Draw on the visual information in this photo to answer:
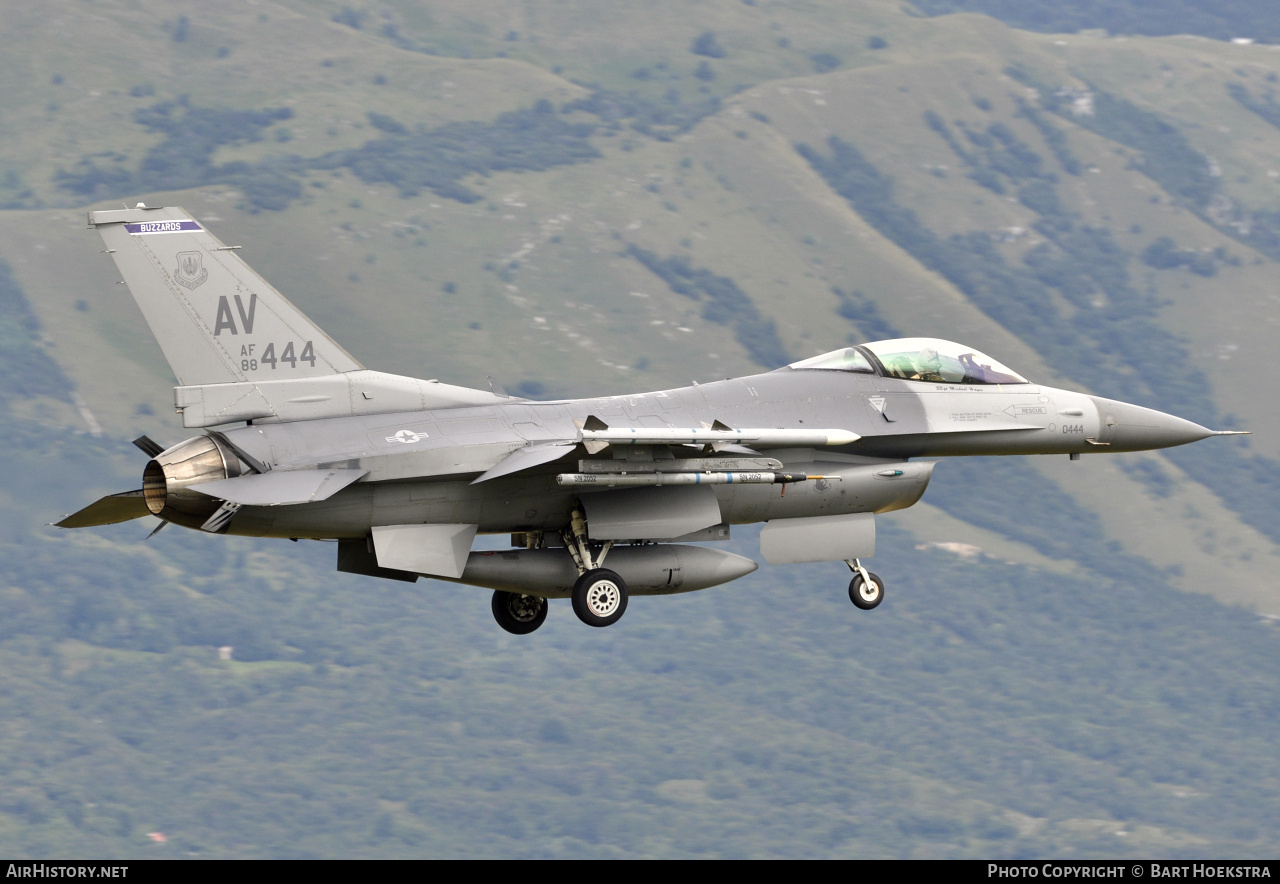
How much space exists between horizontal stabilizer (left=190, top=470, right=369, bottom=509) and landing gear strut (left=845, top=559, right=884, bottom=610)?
7.27 meters

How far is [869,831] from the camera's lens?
4451 inches

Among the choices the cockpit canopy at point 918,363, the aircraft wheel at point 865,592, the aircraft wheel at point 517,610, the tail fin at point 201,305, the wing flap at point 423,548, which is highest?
the cockpit canopy at point 918,363

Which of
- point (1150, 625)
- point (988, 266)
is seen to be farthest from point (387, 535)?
point (988, 266)

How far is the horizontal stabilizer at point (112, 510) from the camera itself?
67.7 ft

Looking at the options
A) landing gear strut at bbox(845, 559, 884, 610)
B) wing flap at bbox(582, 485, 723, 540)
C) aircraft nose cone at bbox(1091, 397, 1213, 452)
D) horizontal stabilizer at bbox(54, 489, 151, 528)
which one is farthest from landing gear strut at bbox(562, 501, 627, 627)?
aircraft nose cone at bbox(1091, 397, 1213, 452)

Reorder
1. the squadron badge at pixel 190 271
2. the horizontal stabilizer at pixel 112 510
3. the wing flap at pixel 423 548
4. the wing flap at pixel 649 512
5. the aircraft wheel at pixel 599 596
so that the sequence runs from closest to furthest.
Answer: the horizontal stabilizer at pixel 112 510, the wing flap at pixel 423 548, the squadron badge at pixel 190 271, the aircraft wheel at pixel 599 596, the wing flap at pixel 649 512

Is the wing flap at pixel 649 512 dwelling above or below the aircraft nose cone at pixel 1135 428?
below

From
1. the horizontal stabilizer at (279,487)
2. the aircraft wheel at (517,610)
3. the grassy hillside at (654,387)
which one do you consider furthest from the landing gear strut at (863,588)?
the grassy hillside at (654,387)

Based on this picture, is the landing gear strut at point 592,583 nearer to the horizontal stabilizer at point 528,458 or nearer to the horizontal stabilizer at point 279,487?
the horizontal stabilizer at point 528,458

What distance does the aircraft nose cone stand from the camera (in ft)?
82.5

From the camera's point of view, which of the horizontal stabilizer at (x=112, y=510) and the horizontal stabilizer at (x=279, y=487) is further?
the horizontal stabilizer at (x=112, y=510)

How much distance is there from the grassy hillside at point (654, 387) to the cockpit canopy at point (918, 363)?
81.6 meters

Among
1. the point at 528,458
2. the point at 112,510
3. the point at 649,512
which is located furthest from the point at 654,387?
the point at 112,510

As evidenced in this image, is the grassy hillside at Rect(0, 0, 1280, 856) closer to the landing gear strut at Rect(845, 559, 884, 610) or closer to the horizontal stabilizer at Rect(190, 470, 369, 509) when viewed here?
the landing gear strut at Rect(845, 559, 884, 610)
